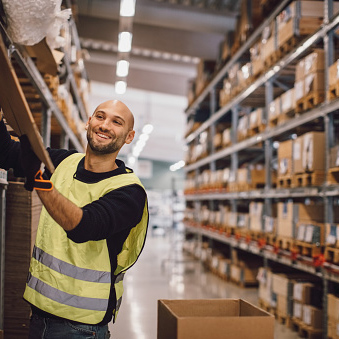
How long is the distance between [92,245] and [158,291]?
678 cm

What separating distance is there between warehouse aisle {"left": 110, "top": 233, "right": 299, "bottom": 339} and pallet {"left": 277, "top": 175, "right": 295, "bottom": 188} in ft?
5.89

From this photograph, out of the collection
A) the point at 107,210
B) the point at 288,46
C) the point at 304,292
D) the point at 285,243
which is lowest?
the point at 304,292

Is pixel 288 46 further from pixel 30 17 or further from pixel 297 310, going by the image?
pixel 30 17

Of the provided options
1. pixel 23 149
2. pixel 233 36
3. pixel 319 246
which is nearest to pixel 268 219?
pixel 319 246

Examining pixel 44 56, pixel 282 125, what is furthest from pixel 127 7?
pixel 44 56

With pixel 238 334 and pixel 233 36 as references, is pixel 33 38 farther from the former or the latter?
pixel 233 36

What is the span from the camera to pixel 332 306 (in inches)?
195

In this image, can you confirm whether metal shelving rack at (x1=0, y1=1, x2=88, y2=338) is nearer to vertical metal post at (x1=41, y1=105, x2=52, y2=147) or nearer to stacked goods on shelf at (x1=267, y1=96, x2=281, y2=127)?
vertical metal post at (x1=41, y1=105, x2=52, y2=147)

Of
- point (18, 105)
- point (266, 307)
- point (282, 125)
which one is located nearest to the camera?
point (18, 105)

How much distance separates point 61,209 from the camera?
6.04 ft

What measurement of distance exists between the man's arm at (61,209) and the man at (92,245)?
0.32ft

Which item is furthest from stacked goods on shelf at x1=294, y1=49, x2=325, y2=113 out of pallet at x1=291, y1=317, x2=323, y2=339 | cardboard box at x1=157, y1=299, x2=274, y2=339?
cardboard box at x1=157, y1=299, x2=274, y2=339

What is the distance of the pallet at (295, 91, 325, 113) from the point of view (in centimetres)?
564

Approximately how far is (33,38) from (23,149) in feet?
4.72
